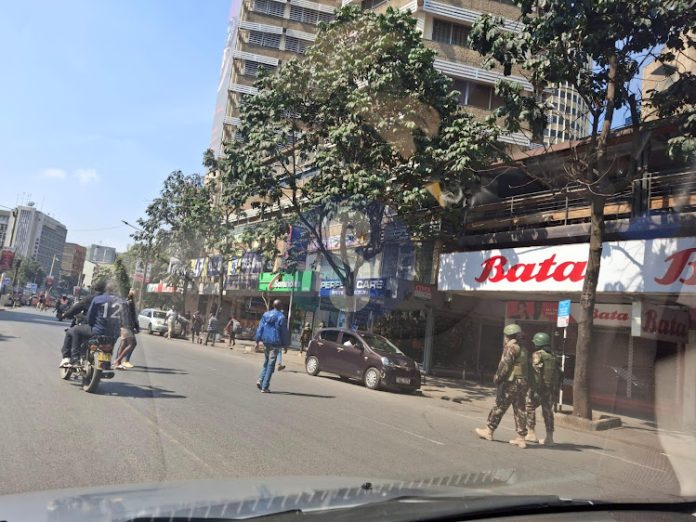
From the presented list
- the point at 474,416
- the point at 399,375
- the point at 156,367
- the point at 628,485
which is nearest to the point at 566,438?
the point at 474,416

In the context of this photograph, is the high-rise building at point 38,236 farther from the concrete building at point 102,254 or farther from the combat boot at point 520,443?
the combat boot at point 520,443

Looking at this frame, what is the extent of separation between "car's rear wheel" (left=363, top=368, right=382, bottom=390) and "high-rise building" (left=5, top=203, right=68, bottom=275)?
9916 cm

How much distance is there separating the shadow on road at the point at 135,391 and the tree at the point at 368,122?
811cm

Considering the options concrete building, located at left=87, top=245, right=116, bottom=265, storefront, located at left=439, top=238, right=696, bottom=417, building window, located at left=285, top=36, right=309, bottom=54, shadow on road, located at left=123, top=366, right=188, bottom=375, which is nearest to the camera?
shadow on road, located at left=123, top=366, right=188, bottom=375

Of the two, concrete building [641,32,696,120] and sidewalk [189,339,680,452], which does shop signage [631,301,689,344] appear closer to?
sidewalk [189,339,680,452]

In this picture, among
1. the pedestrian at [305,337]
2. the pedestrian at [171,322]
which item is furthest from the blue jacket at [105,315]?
the pedestrian at [171,322]

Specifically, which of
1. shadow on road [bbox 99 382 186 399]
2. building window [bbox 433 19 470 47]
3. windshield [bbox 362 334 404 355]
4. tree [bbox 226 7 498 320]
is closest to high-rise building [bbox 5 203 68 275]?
building window [bbox 433 19 470 47]

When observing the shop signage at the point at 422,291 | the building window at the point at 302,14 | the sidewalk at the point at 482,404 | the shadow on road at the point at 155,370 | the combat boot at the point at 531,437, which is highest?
the building window at the point at 302,14

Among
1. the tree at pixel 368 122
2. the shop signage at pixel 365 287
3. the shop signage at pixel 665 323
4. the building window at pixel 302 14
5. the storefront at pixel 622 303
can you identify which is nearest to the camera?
the storefront at pixel 622 303

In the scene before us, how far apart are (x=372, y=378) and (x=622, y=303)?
7115 millimetres

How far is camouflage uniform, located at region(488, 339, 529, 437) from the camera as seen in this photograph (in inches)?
333

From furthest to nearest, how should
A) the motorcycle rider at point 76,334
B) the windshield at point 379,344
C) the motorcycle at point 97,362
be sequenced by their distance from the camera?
the windshield at point 379,344 → the motorcycle rider at point 76,334 → the motorcycle at point 97,362

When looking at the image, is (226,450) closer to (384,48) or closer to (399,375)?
(399,375)

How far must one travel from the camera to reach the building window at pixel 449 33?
28.8m
